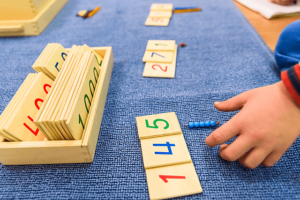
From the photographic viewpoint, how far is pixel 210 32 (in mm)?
1108

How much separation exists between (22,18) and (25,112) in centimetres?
85

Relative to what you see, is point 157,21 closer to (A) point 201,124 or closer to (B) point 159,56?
(B) point 159,56

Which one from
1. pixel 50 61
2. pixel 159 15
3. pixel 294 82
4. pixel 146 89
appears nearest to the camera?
pixel 294 82

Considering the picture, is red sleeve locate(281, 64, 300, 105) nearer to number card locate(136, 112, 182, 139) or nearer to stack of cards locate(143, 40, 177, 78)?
number card locate(136, 112, 182, 139)

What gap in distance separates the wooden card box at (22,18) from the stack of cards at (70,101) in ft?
2.08

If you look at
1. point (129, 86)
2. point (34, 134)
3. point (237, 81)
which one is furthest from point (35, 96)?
point (237, 81)

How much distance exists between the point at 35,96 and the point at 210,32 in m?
0.92

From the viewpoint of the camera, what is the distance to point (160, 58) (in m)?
0.91

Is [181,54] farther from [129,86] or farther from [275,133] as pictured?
[275,133]

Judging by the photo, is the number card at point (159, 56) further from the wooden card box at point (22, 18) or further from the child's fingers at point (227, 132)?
the wooden card box at point (22, 18)

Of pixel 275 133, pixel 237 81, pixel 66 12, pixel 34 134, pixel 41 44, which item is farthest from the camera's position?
pixel 66 12

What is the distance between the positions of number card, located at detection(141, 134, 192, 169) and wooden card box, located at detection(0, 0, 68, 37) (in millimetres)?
994

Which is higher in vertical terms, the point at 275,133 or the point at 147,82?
the point at 275,133

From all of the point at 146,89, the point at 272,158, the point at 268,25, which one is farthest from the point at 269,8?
the point at 272,158
